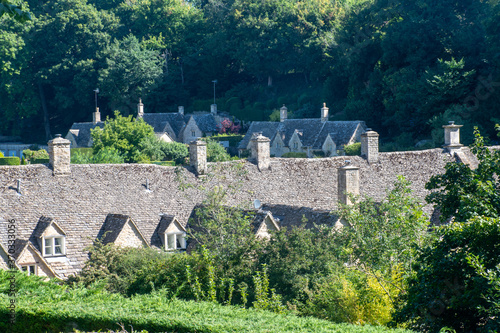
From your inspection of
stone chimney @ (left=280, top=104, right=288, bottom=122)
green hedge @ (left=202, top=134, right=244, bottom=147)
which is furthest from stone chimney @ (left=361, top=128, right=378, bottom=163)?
green hedge @ (left=202, top=134, right=244, bottom=147)

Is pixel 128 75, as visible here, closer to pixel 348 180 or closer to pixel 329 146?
pixel 329 146

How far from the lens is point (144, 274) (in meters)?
20.8

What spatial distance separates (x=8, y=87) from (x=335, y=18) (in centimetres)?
4594

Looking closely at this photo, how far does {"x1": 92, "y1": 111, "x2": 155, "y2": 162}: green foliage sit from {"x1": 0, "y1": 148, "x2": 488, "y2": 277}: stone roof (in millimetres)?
30725

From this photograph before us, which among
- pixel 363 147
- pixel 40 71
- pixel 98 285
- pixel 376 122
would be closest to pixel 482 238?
pixel 98 285

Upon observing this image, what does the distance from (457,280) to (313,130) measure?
182ft

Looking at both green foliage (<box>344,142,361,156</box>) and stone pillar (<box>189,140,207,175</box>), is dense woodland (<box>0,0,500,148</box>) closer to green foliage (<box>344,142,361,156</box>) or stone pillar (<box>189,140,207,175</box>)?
A: green foliage (<box>344,142,361,156</box>)

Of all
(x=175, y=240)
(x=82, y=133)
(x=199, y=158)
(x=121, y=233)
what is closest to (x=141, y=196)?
(x=175, y=240)

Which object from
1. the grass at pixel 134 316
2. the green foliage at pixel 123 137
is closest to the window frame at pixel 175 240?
the grass at pixel 134 316

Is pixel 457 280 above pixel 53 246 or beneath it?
above

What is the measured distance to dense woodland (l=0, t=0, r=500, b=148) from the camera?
62.5 meters

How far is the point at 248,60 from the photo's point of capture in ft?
286

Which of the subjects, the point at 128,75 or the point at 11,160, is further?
the point at 128,75

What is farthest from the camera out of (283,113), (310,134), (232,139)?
(232,139)
